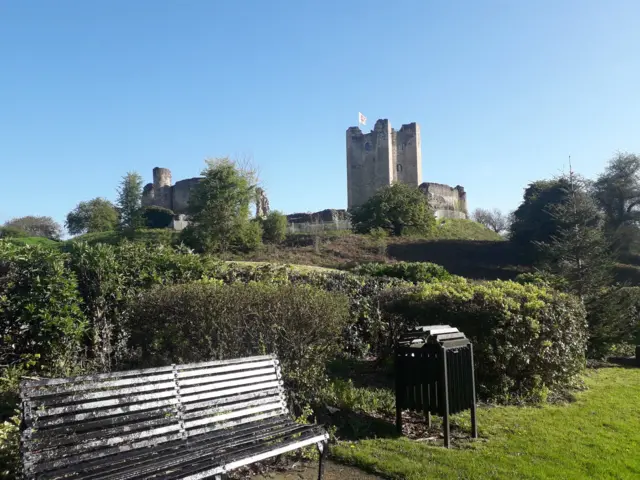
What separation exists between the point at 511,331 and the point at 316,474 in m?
3.49

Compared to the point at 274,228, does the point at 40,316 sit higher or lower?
lower

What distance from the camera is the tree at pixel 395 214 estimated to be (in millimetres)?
36125

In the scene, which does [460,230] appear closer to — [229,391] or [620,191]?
[620,191]

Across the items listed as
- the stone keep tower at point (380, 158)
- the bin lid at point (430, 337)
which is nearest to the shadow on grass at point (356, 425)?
the bin lid at point (430, 337)

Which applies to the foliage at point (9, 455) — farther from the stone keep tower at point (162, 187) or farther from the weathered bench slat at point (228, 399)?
the stone keep tower at point (162, 187)

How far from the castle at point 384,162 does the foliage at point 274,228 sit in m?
24.7

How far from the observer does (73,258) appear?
751 cm

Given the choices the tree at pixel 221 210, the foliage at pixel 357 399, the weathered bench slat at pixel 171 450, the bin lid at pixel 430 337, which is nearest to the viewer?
the weathered bench slat at pixel 171 450

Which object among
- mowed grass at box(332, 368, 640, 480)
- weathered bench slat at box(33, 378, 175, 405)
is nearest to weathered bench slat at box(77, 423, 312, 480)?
weathered bench slat at box(33, 378, 175, 405)

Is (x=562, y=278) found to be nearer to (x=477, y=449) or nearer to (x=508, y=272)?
(x=477, y=449)

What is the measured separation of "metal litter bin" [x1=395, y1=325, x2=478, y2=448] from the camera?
5.16m

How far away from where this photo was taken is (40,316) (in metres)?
6.41

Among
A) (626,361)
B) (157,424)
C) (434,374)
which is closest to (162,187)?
(626,361)

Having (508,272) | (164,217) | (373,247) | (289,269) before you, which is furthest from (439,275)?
(164,217)
